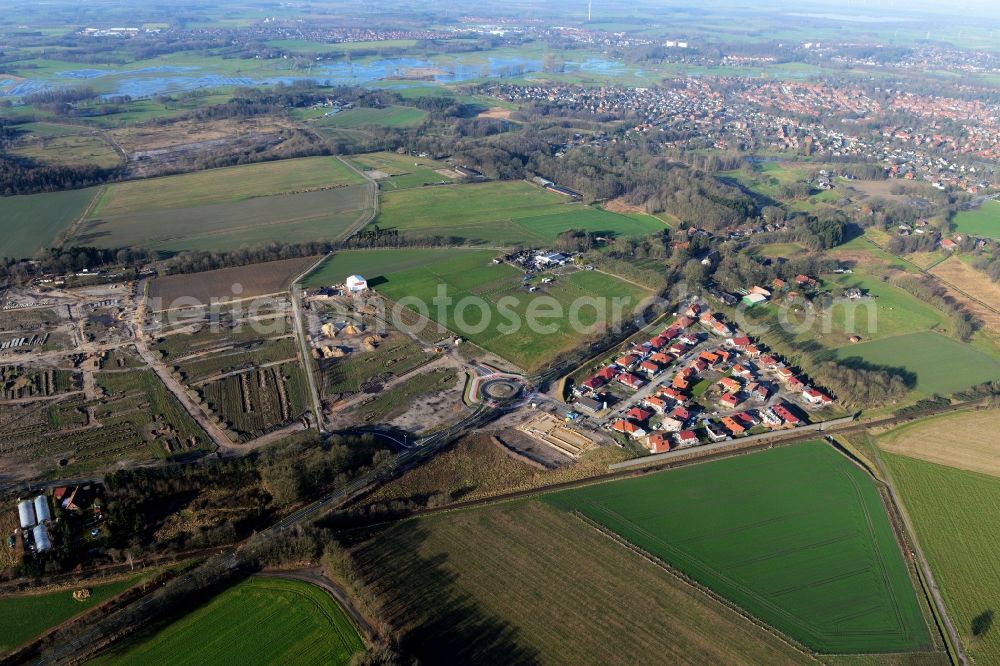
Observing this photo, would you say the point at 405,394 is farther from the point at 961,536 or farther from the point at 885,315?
the point at 885,315

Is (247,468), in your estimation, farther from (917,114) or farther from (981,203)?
(917,114)

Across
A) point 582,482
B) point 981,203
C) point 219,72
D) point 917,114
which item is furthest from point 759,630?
point 219,72

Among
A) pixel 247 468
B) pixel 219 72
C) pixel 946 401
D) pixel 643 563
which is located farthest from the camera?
pixel 219 72

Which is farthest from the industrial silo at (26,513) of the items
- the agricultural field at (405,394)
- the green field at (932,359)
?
the green field at (932,359)

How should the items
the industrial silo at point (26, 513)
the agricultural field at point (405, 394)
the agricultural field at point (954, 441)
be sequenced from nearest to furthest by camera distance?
1. the industrial silo at point (26, 513)
2. the agricultural field at point (954, 441)
3. the agricultural field at point (405, 394)

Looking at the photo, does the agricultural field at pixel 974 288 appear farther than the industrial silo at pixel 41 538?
Yes

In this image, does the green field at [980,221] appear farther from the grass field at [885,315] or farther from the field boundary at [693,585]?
the field boundary at [693,585]

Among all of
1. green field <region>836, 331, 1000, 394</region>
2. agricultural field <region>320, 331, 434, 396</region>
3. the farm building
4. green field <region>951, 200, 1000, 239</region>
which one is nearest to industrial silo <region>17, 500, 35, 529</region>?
agricultural field <region>320, 331, 434, 396</region>
